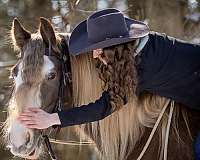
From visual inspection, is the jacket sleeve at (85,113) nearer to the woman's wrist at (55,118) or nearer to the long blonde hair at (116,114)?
the woman's wrist at (55,118)

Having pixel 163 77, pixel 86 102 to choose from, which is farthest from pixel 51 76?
pixel 163 77

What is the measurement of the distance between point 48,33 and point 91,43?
0.27 metres

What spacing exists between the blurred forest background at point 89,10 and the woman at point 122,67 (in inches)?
120

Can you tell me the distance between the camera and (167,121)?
8.97 ft

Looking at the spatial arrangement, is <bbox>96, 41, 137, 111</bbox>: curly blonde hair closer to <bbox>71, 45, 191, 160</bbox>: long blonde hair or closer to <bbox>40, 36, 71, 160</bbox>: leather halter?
<bbox>71, 45, 191, 160</bbox>: long blonde hair

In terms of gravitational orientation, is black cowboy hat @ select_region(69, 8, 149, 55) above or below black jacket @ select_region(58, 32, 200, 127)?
above

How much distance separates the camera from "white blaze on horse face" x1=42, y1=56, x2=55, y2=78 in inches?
105

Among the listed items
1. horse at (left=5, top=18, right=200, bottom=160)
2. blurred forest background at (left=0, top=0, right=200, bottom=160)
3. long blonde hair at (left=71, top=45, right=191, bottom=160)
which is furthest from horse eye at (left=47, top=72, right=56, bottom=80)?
blurred forest background at (left=0, top=0, right=200, bottom=160)

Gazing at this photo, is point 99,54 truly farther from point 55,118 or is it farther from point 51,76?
point 55,118

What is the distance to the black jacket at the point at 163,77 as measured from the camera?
258 cm

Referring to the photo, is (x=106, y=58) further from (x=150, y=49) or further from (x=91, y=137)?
(x=91, y=137)

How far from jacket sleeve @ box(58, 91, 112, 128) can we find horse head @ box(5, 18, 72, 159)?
0.15 meters

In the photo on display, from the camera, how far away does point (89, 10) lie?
569cm

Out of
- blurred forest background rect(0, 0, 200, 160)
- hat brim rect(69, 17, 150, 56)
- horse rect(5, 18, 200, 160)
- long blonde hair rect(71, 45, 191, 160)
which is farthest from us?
blurred forest background rect(0, 0, 200, 160)
